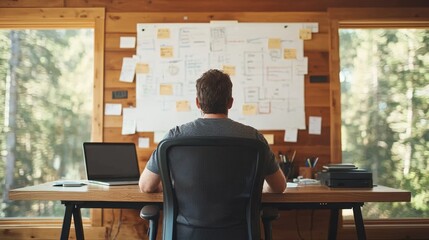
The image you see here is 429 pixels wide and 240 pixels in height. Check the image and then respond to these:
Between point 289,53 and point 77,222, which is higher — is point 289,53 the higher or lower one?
the higher one

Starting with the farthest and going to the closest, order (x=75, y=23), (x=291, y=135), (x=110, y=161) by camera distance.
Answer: (x=75, y=23) < (x=291, y=135) < (x=110, y=161)

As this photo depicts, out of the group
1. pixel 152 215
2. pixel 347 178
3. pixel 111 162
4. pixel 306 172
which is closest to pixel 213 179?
pixel 152 215

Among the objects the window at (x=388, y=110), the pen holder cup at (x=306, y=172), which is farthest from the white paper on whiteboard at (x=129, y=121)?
the window at (x=388, y=110)

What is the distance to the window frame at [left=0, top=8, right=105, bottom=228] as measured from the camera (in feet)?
10.1

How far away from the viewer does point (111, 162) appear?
2666 mm

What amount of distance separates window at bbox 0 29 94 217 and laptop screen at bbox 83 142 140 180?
24.1 inches

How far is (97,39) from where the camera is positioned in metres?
3.12

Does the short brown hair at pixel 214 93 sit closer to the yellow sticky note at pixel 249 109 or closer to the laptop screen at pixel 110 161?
the laptop screen at pixel 110 161

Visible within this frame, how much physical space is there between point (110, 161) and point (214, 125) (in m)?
1.15

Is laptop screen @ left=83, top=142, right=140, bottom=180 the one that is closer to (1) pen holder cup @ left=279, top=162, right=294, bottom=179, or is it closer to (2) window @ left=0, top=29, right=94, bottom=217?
(2) window @ left=0, top=29, right=94, bottom=217

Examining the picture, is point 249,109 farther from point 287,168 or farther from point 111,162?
point 111,162

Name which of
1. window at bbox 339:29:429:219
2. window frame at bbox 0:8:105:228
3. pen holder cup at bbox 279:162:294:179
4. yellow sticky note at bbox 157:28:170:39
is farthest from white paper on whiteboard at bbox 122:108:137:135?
window at bbox 339:29:429:219

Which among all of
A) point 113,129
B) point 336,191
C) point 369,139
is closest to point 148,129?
point 113,129

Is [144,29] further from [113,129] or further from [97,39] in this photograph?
[113,129]
